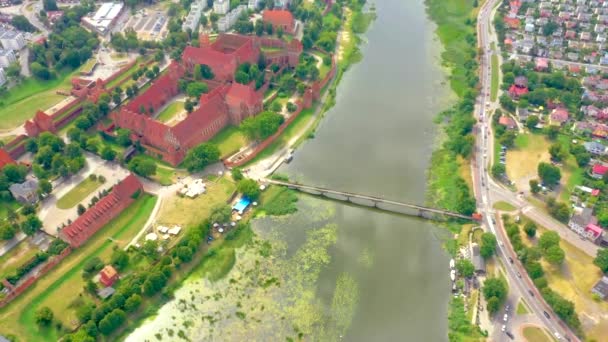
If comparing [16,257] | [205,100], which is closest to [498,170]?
[205,100]

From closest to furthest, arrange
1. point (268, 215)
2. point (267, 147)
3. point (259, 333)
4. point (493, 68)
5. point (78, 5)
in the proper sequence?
point (259, 333) → point (268, 215) → point (267, 147) → point (493, 68) → point (78, 5)

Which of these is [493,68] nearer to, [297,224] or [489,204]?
[489,204]

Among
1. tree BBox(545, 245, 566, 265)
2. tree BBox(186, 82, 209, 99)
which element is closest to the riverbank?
tree BBox(545, 245, 566, 265)

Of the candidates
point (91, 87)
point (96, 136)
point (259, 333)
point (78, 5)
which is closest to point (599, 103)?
point (259, 333)

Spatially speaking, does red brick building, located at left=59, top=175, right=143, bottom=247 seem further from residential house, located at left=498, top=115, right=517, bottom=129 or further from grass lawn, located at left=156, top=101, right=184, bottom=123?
residential house, located at left=498, top=115, right=517, bottom=129

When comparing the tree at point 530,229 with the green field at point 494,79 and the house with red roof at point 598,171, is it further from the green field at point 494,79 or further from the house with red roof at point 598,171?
the green field at point 494,79

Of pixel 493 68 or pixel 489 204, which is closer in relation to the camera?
pixel 489 204
